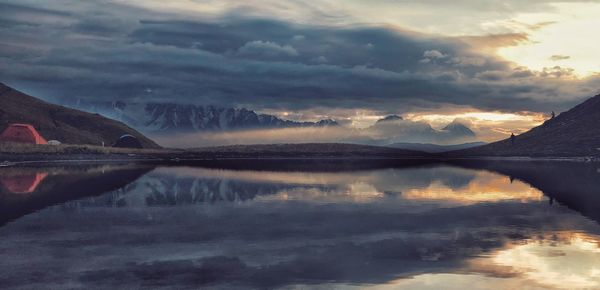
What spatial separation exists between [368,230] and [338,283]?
47.4 feet

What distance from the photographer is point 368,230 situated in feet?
124

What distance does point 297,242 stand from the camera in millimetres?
33312

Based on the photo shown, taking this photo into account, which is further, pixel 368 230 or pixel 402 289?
pixel 368 230

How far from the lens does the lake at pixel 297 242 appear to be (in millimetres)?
24406

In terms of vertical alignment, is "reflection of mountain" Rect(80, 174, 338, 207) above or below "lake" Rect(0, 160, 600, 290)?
above

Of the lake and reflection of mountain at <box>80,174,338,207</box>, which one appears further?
reflection of mountain at <box>80,174,338,207</box>

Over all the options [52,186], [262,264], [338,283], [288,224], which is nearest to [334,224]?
[288,224]

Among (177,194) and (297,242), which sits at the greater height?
(177,194)

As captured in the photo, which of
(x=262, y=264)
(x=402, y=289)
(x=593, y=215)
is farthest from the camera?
(x=593, y=215)

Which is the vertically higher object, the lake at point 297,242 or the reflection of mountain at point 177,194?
the reflection of mountain at point 177,194

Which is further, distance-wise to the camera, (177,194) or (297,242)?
(177,194)

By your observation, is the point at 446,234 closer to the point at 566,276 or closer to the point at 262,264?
the point at 566,276

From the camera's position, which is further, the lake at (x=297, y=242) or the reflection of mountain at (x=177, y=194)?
the reflection of mountain at (x=177, y=194)

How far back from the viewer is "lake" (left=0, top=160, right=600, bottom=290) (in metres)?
24.4
